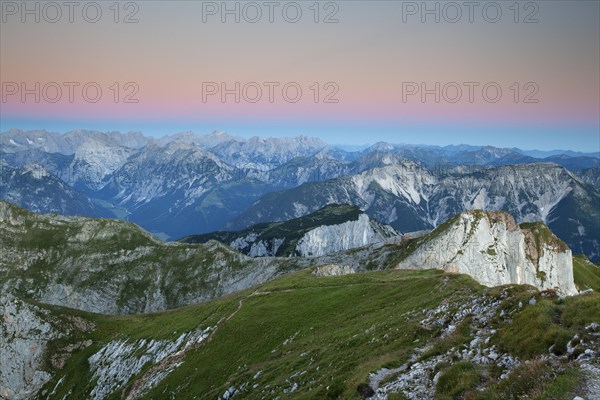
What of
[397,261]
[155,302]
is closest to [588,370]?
[397,261]

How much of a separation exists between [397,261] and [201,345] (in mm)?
112420

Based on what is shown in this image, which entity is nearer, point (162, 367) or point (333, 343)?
point (333, 343)

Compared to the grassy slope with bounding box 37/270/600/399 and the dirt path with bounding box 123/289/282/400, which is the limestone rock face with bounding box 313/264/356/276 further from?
the dirt path with bounding box 123/289/282/400

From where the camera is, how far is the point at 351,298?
6731cm

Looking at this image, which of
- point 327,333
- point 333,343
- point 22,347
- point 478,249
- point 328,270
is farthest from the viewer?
point 478,249

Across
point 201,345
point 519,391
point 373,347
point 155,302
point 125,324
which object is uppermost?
point 519,391

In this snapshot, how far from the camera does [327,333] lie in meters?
50.8

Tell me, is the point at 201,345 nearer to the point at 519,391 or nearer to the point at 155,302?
the point at 519,391

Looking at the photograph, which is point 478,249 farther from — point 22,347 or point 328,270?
point 22,347

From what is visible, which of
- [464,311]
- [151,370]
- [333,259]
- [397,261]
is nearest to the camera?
[464,311]

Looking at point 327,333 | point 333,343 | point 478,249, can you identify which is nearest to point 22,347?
point 327,333

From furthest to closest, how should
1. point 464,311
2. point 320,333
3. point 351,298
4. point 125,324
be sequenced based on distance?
point 125,324, point 351,298, point 320,333, point 464,311

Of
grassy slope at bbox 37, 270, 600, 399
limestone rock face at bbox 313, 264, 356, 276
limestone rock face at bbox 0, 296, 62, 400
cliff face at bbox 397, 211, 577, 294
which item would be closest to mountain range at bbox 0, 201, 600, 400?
grassy slope at bbox 37, 270, 600, 399

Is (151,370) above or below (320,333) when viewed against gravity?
below
